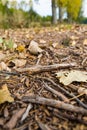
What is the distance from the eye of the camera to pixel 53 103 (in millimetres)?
1207

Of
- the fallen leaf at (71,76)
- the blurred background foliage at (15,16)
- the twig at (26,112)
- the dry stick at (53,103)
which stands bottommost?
the blurred background foliage at (15,16)

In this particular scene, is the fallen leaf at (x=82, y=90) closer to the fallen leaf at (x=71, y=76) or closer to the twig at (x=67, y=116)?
the fallen leaf at (x=71, y=76)

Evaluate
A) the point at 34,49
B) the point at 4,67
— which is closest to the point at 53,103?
the point at 4,67

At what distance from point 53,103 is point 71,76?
332 millimetres

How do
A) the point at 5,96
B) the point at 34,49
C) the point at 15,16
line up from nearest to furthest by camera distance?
the point at 5,96 < the point at 34,49 < the point at 15,16

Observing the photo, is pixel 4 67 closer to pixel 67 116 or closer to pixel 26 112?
pixel 26 112

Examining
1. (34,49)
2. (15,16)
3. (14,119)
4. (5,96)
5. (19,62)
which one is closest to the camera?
(14,119)

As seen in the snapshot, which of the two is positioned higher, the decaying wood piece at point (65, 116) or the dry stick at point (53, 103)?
the dry stick at point (53, 103)

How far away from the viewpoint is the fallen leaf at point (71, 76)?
1451mm

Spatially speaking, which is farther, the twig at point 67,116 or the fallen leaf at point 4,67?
the fallen leaf at point 4,67

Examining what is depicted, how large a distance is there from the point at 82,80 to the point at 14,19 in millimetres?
8063

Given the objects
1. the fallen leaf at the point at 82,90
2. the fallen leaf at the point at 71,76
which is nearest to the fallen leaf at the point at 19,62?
the fallen leaf at the point at 71,76

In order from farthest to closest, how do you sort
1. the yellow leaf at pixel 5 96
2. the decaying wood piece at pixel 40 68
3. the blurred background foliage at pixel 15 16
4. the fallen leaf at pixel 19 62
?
the blurred background foliage at pixel 15 16
the fallen leaf at pixel 19 62
the decaying wood piece at pixel 40 68
the yellow leaf at pixel 5 96

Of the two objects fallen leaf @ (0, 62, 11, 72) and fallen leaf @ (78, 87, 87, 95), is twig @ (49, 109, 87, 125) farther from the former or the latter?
fallen leaf @ (0, 62, 11, 72)
